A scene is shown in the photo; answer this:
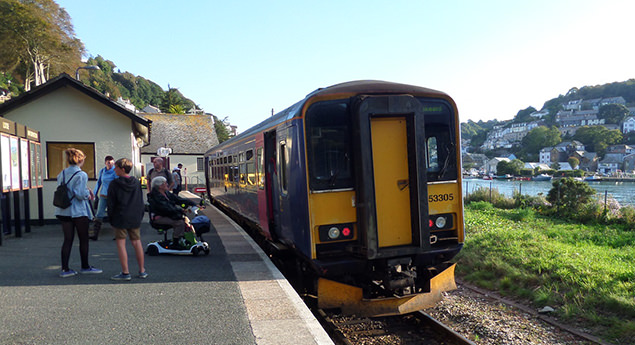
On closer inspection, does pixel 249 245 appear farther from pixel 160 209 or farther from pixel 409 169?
pixel 409 169

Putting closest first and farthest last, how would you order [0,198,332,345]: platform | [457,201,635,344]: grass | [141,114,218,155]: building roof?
[0,198,332,345]: platform → [457,201,635,344]: grass → [141,114,218,155]: building roof

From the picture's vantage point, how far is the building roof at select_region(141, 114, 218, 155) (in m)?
40.9

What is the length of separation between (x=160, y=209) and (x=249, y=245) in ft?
7.28

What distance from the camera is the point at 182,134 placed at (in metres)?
42.4

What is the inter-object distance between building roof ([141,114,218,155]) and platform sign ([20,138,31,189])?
30821 millimetres

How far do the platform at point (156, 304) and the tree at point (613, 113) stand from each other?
8304 inches

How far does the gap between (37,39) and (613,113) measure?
206m

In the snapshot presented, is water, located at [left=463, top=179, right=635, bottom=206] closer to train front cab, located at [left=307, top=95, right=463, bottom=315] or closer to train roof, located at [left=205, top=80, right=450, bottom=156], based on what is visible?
train roof, located at [left=205, top=80, right=450, bottom=156]

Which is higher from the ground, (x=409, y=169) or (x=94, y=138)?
(x=94, y=138)

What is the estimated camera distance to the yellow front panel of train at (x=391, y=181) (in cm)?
526

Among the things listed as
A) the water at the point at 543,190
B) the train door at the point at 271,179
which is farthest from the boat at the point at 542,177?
the train door at the point at 271,179

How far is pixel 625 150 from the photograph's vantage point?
12112 cm

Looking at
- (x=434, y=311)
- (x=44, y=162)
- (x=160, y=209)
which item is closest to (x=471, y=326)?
(x=434, y=311)

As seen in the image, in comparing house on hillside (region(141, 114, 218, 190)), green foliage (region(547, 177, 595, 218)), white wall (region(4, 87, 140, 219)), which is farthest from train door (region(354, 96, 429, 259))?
house on hillside (region(141, 114, 218, 190))
